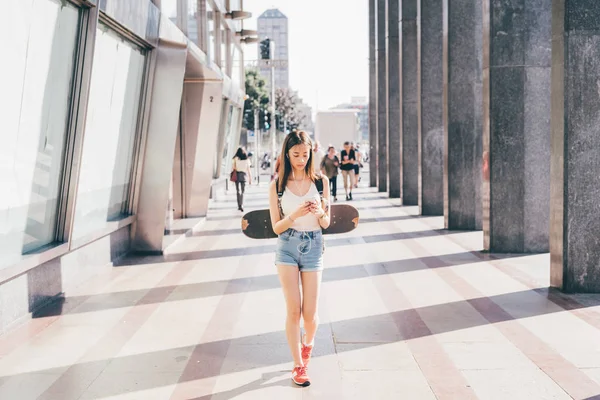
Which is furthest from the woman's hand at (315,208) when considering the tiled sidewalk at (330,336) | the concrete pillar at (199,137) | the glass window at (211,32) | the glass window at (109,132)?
the glass window at (211,32)

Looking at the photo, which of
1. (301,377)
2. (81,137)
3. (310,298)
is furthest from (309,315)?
(81,137)

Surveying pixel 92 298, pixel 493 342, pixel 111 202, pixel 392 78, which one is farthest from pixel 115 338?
pixel 392 78

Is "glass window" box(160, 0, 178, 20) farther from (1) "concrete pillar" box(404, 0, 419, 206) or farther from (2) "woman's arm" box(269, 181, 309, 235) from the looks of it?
(2) "woman's arm" box(269, 181, 309, 235)

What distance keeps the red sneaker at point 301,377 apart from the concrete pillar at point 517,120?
6.97 metres

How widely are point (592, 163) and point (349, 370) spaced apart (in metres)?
4.21

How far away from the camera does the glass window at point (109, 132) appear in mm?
9969

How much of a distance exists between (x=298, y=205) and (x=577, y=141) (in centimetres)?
436

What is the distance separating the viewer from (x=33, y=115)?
7785 mm

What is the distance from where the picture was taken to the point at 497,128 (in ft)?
37.1

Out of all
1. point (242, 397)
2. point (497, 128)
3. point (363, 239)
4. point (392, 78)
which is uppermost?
point (392, 78)

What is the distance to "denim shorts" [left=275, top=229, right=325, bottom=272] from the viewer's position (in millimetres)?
5070

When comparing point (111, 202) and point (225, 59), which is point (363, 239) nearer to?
point (111, 202)

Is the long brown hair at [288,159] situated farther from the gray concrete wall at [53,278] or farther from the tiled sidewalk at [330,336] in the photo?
the gray concrete wall at [53,278]

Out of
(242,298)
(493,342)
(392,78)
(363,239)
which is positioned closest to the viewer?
(493,342)
